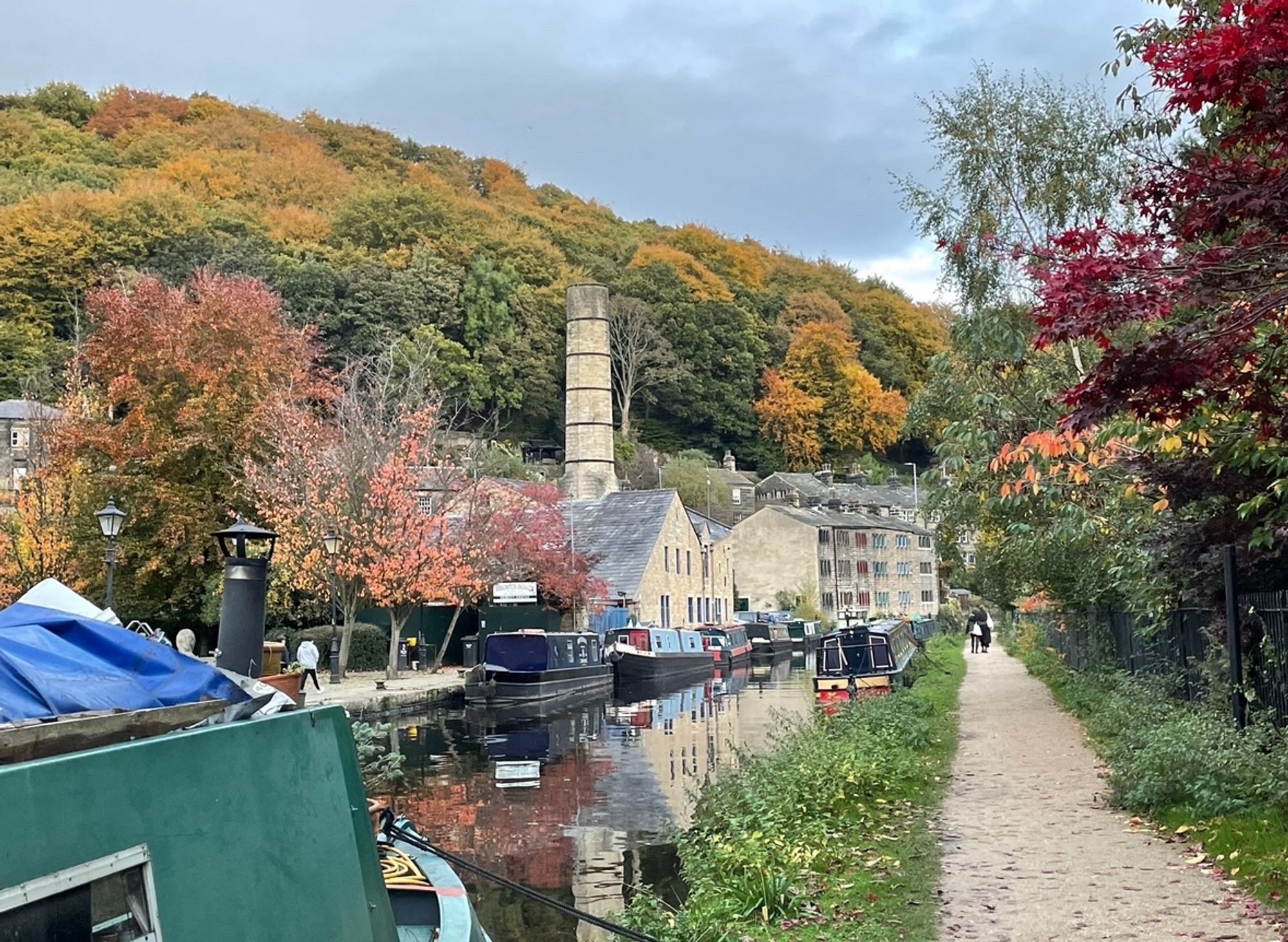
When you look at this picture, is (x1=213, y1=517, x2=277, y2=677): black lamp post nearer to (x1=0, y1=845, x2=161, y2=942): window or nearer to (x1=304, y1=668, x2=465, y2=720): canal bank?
(x1=0, y1=845, x2=161, y2=942): window

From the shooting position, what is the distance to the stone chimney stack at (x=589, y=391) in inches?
2635

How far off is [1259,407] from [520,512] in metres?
29.9

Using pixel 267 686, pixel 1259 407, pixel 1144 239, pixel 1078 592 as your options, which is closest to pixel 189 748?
pixel 267 686

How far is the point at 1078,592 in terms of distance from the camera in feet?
67.5

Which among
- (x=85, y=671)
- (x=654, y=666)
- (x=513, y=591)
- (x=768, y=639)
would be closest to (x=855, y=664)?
(x=654, y=666)

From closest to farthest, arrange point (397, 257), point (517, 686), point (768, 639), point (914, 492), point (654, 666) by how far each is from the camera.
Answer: point (517, 686) → point (654, 666) → point (768, 639) → point (397, 257) → point (914, 492)

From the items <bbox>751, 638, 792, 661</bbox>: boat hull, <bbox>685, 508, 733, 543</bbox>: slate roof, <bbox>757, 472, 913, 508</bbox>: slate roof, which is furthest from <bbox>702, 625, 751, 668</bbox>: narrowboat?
<bbox>757, 472, 913, 508</bbox>: slate roof

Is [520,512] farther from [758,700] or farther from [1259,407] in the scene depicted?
[1259,407]

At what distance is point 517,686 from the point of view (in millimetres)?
27547

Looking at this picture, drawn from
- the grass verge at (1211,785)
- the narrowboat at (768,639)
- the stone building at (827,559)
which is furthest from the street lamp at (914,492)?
the grass verge at (1211,785)

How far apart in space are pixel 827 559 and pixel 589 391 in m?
16.2

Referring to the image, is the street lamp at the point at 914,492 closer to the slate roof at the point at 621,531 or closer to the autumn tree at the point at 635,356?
the autumn tree at the point at 635,356

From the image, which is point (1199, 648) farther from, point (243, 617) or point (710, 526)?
point (710, 526)

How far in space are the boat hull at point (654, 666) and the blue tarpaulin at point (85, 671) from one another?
30093 millimetres
